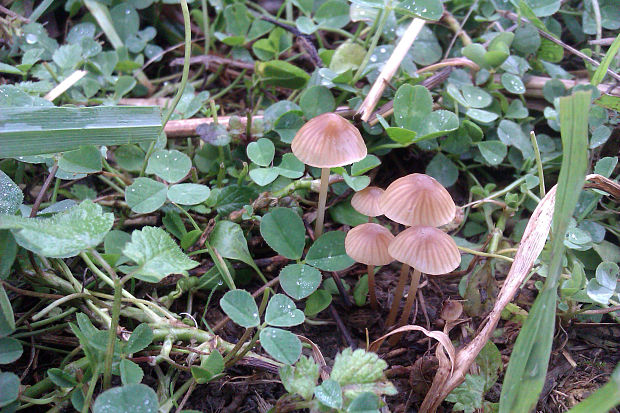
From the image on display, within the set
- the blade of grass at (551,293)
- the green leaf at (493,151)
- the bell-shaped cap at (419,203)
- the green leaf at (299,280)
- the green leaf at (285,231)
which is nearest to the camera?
the blade of grass at (551,293)

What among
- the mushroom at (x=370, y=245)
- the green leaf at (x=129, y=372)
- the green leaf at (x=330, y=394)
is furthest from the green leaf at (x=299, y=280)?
the green leaf at (x=129, y=372)

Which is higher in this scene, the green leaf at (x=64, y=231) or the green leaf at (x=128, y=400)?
the green leaf at (x=64, y=231)

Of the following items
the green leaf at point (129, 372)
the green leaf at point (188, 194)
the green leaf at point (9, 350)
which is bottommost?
the green leaf at point (129, 372)

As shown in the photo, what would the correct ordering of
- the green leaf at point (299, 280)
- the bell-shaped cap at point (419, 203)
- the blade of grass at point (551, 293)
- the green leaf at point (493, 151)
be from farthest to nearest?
the green leaf at point (493, 151)
the green leaf at point (299, 280)
the bell-shaped cap at point (419, 203)
the blade of grass at point (551, 293)

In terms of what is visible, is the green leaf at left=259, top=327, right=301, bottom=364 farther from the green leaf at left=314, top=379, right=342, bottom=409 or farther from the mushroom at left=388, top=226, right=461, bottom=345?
the mushroom at left=388, top=226, right=461, bottom=345

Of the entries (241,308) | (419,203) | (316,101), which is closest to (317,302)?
(241,308)

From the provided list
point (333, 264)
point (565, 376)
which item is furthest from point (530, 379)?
point (333, 264)

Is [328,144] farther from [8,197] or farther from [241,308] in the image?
[8,197]

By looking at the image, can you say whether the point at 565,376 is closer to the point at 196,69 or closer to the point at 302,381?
the point at 302,381

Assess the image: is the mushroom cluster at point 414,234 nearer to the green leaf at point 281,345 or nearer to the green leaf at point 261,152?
the green leaf at point 281,345
